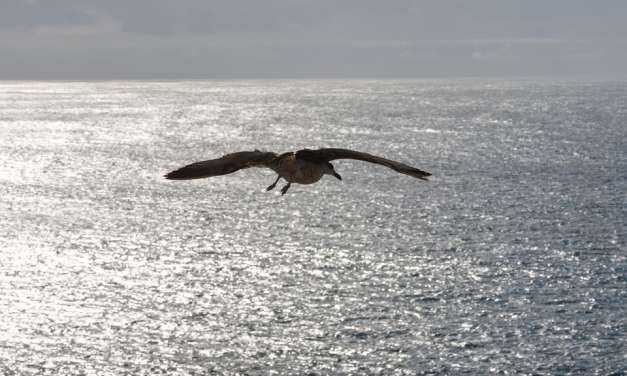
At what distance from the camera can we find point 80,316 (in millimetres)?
190875

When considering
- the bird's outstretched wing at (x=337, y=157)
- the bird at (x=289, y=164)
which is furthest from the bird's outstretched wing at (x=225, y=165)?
the bird's outstretched wing at (x=337, y=157)

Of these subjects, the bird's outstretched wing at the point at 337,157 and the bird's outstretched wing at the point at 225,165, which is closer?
the bird's outstretched wing at the point at 225,165

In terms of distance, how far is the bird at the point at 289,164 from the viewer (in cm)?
1380

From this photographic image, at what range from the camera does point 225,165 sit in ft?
45.9

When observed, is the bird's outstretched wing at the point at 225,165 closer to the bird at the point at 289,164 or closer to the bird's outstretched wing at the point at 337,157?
the bird at the point at 289,164

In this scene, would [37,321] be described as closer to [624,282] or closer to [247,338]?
[247,338]

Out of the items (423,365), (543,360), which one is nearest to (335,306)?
(423,365)

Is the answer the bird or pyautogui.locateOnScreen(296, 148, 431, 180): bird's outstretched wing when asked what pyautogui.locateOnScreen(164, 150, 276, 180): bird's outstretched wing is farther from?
pyautogui.locateOnScreen(296, 148, 431, 180): bird's outstretched wing

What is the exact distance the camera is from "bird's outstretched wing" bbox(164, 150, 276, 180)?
13.8m

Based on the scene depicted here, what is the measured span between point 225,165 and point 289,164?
4.29 feet

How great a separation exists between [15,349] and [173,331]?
117 ft

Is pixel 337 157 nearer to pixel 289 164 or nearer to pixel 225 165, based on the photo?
pixel 289 164

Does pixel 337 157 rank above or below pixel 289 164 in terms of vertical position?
above

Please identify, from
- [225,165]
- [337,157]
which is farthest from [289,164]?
[225,165]
